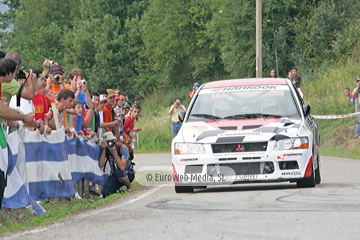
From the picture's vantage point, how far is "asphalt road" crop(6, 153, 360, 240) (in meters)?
7.67

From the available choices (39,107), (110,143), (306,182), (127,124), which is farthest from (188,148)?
(127,124)

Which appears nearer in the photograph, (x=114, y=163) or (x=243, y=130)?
(x=243, y=130)

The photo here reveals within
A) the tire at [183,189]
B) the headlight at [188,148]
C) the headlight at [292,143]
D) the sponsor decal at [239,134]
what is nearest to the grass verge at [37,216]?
the tire at [183,189]

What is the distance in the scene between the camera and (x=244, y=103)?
13289mm

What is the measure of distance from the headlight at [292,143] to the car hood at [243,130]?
68 mm

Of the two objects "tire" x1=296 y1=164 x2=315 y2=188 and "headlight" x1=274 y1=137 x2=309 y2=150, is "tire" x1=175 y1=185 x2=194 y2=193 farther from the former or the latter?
"tire" x1=296 y1=164 x2=315 y2=188

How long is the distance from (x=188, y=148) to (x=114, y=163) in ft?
8.32

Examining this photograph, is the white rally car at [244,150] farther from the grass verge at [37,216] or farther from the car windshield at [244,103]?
the grass verge at [37,216]

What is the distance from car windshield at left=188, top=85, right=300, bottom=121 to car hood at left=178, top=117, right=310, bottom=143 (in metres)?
0.26

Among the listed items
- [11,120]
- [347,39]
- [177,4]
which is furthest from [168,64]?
[11,120]

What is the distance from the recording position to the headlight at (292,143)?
12156 millimetres

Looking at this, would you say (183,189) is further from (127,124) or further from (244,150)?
(127,124)

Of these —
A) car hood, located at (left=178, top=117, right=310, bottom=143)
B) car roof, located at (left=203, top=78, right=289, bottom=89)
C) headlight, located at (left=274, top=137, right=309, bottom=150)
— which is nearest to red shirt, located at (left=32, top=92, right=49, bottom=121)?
car hood, located at (left=178, top=117, right=310, bottom=143)

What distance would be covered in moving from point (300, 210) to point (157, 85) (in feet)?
177
